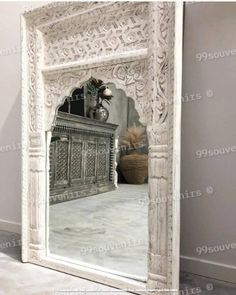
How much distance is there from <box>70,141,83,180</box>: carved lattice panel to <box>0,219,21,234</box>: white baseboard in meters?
0.90

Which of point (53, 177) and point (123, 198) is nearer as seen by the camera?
point (123, 198)

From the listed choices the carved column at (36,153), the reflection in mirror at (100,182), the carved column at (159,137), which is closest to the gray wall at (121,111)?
the reflection in mirror at (100,182)

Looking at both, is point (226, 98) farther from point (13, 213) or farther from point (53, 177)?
point (13, 213)

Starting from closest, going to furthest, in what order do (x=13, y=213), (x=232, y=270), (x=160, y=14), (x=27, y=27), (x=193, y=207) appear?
(x=160, y=14) < (x=232, y=270) < (x=193, y=207) < (x=27, y=27) < (x=13, y=213)

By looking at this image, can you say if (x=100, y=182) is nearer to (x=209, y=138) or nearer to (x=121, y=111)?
(x=121, y=111)

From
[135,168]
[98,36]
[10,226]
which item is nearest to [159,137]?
[135,168]

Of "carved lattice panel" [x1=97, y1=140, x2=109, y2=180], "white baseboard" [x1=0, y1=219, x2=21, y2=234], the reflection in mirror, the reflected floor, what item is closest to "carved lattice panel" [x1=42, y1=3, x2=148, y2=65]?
the reflection in mirror

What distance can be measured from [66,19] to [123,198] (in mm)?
1112

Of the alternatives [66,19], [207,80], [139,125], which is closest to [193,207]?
[139,125]

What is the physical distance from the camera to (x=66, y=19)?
1882 millimetres

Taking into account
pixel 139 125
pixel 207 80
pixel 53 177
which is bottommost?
pixel 53 177

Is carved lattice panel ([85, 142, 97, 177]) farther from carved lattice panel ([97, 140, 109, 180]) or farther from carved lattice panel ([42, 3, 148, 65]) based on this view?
carved lattice panel ([42, 3, 148, 65])

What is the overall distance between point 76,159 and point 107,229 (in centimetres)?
49

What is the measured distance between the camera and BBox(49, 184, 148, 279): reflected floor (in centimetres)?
179
